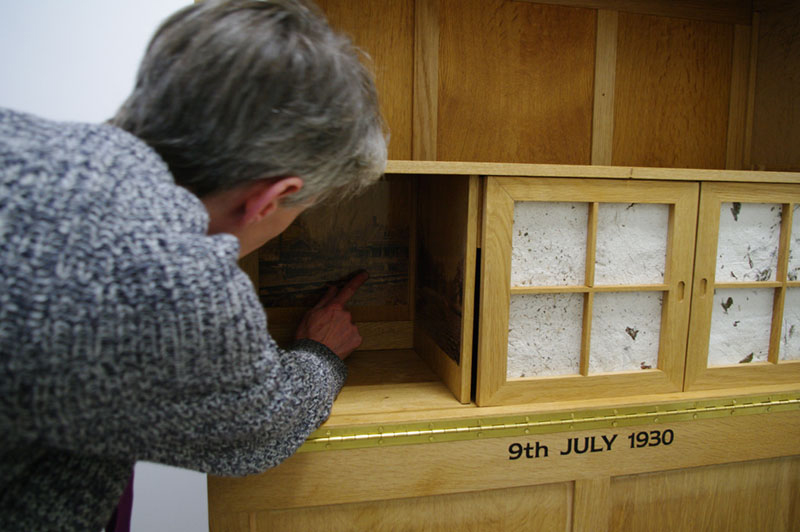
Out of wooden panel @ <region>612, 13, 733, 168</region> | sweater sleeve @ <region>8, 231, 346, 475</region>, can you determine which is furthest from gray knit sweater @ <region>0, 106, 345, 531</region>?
wooden panel @ <region>612, 13, 733, 168</region>

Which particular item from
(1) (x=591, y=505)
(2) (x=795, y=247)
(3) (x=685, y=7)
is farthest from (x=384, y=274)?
(3) (x=685, y=7)

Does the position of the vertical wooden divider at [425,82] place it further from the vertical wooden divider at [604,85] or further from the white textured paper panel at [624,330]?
the white textured paper panel at [624,330]

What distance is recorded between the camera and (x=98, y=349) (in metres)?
0.45

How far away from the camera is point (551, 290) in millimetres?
950

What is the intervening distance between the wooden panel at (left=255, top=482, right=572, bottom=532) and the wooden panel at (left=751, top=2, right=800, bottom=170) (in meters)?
1.00

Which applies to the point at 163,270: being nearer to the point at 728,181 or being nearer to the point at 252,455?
the point at 252,455

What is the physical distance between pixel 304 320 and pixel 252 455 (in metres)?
0.43

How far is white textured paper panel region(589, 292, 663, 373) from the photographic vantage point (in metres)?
1.00

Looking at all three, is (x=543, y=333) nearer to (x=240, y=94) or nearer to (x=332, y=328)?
(x=332, y=328)

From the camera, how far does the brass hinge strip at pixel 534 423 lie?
2.94 ft

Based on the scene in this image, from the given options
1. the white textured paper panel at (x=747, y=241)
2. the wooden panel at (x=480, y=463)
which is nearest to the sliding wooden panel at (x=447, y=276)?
the wooden panel at (x=480, y=463)

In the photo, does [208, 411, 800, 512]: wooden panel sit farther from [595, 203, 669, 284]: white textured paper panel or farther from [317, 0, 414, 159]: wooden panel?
[317, 0, 414, 159]: wooden panel

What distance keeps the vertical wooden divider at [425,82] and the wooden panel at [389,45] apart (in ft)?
0.05

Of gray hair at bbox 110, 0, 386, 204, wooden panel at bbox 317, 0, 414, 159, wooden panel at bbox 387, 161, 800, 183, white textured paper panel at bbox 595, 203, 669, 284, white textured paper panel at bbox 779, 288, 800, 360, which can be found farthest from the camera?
wooden panel at bbox 317, 0, 414, 159
